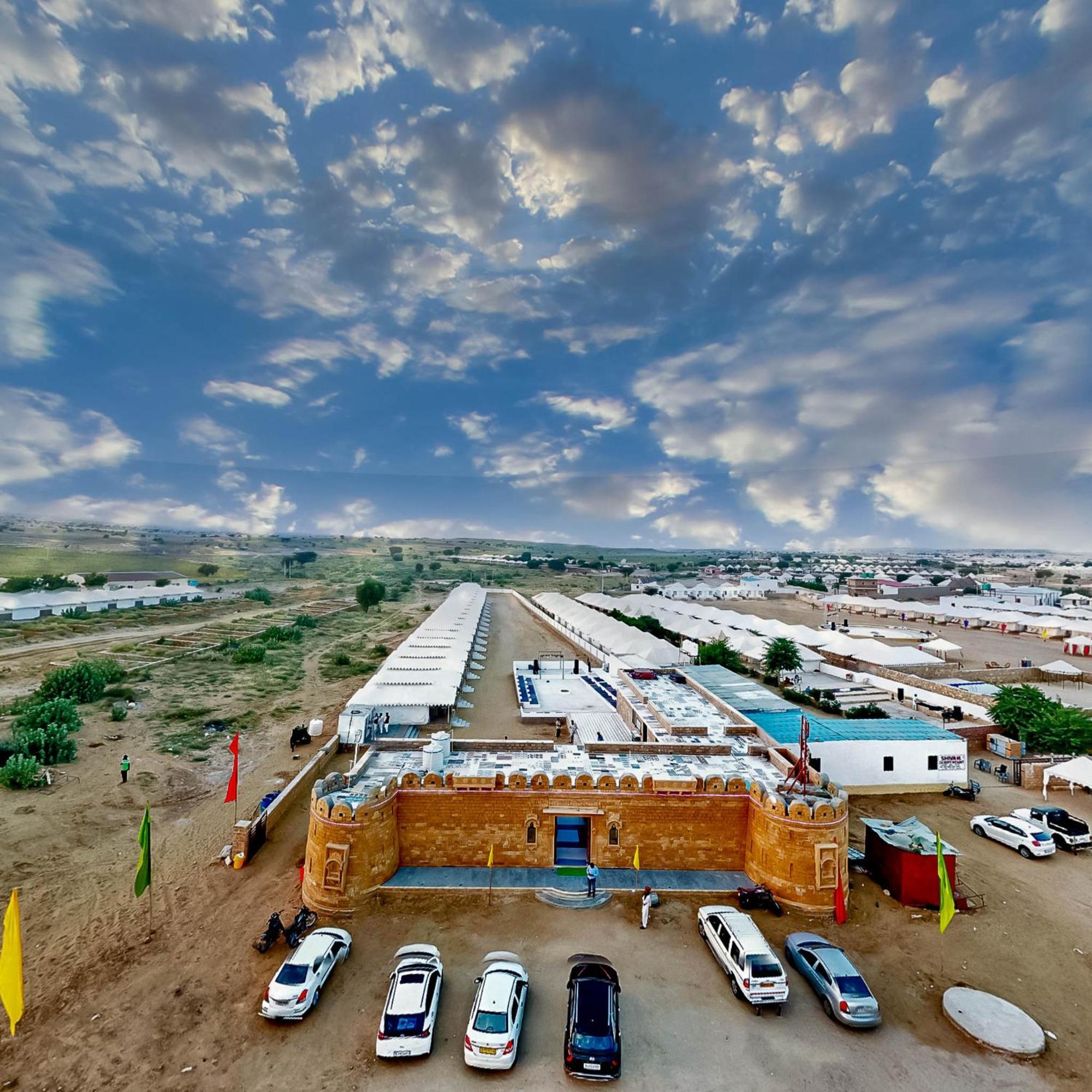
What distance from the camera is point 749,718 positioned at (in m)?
23.9

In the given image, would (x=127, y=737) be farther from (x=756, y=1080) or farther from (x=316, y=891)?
(x=756, y=1080)

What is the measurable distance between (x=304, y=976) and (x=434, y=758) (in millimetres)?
6486

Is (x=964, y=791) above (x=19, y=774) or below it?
above

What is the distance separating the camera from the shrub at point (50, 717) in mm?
27672

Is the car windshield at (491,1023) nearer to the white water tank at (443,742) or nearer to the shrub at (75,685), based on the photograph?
the white water tank at (443,742)

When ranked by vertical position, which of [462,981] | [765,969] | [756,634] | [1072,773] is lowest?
[462,981]

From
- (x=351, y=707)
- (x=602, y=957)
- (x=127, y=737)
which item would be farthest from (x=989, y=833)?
(x=127, y=737)

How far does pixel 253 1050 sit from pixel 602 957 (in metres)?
7.37

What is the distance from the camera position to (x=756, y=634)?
52.4 m

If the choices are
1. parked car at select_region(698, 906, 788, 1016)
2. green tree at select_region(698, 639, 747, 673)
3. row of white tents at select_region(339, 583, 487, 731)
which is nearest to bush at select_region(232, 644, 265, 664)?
row of white tents at select_region(339, 583, 487, 731)

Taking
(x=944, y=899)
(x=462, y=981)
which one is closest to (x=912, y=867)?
(x=944, y=899)

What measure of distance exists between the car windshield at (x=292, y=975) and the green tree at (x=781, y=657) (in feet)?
115

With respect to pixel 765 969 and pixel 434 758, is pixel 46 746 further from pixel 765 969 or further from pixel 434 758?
pixel 765 969

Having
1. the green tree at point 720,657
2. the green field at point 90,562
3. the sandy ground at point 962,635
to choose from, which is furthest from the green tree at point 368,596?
the green field at point 90,562
